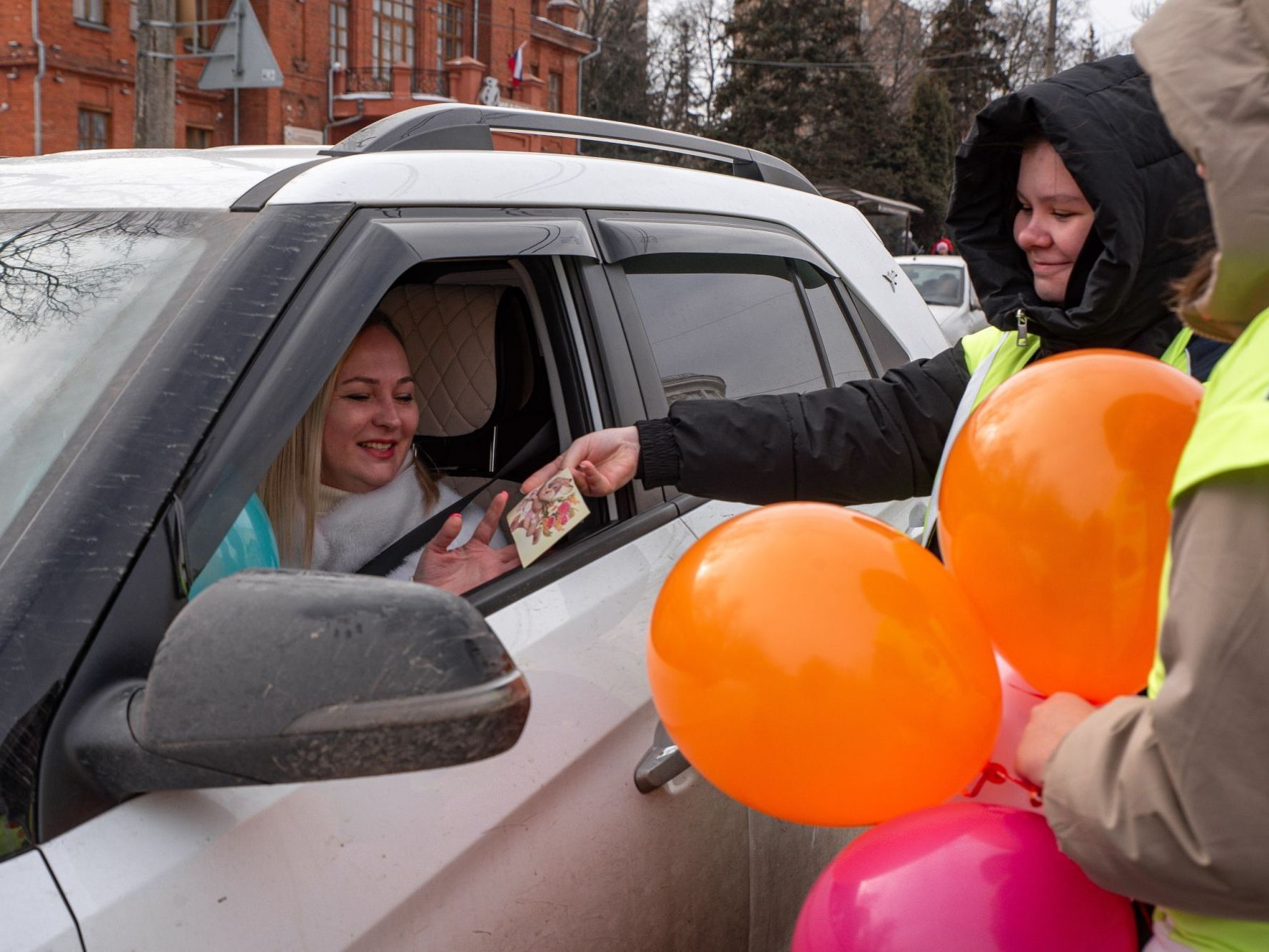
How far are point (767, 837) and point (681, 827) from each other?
0.26 metres

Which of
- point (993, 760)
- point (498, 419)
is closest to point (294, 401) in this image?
point (993, 760)

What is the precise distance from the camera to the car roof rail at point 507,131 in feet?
6.98

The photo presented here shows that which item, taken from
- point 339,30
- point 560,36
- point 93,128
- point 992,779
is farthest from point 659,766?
point 560,36

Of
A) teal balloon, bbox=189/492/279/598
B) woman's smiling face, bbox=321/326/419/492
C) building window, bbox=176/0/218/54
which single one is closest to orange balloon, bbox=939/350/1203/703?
teal balloon, bbox=189/492/279/598

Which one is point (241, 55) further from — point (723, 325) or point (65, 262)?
point (65, 262)

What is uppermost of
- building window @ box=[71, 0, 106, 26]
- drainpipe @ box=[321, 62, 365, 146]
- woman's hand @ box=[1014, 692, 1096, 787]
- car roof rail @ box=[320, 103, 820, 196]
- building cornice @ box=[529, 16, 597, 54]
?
building cornice @ box=[529, 16, 597, 54]

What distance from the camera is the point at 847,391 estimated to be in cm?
241

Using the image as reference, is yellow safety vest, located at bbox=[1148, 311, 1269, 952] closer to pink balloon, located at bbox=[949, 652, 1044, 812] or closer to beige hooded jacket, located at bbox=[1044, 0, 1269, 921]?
beige hooded jacket, located at bbox=[1044, 0, 1269, 921]

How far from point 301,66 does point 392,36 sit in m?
3.91

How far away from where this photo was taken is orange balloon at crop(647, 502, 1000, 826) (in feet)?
4.27

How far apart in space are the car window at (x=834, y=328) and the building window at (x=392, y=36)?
27.5m

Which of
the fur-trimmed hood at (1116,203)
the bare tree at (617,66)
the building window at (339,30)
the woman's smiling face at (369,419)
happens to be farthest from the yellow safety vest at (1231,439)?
the bare tree at (617,66)

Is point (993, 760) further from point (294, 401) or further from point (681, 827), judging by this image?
point (294, 401)

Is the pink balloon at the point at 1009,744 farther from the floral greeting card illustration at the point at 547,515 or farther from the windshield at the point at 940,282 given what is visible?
the windshield at the point at 940,282
